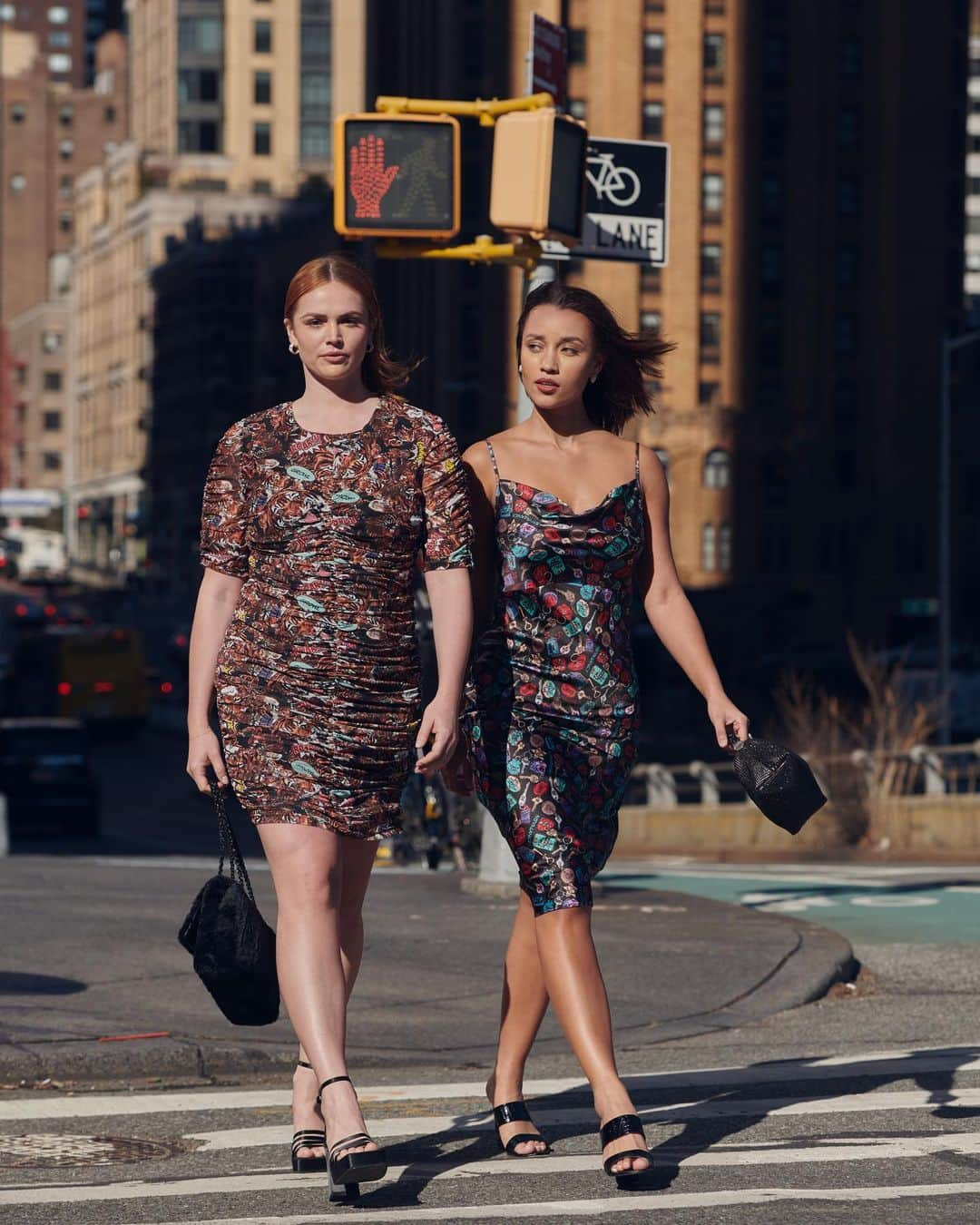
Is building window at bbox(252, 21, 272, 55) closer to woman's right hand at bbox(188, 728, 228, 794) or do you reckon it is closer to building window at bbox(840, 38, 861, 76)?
building window at bbox(840, 38, 861, 76)

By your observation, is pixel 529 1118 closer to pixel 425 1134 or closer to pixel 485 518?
pixel 425 1134

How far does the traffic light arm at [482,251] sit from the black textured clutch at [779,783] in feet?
18.0

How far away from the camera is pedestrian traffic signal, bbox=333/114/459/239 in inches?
426

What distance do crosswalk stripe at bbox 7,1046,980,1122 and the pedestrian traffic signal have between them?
192 inches

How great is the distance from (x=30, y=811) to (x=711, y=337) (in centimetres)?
6967

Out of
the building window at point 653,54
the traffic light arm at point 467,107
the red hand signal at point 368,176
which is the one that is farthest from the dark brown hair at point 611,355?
the building window at point 653,54

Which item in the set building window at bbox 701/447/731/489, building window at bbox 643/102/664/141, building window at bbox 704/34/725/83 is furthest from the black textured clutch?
building window at bbox 704/34/725/83

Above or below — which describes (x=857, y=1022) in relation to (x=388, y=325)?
below

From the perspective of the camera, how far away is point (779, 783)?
18.5ft

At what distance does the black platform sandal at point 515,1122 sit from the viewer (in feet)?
18.8

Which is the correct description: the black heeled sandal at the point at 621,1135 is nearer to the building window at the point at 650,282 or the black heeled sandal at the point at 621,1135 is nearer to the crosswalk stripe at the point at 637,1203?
the crosswalk stripe at the point at 637,1203

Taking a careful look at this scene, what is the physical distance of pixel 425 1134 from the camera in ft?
19.9

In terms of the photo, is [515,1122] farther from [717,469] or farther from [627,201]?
[717,469]

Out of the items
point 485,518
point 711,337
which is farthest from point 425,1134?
point 711,337
